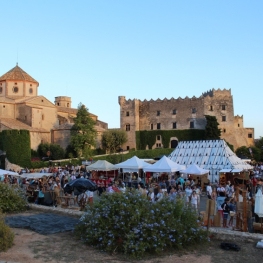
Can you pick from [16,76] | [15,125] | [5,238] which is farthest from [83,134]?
[5,238]

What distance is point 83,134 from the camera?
144 feet

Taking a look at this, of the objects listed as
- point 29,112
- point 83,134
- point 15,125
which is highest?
point 29,112

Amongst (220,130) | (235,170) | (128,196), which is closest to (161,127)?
(220,130)

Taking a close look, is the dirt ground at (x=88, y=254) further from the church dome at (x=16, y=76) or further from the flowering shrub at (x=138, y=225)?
the church dome at (x=16, y=76)

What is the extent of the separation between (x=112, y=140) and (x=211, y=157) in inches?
1059

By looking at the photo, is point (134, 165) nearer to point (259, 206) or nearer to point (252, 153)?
point (259, 206)

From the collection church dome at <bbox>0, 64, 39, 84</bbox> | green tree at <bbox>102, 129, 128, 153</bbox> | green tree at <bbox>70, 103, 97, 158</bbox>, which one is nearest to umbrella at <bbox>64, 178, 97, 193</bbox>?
green tree at <bbox>70, 103, 97, 158</bbox>

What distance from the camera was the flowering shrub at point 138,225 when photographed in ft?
27.5

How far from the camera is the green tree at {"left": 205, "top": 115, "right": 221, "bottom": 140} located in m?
51.8

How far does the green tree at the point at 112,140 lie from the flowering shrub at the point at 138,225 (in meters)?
39.2

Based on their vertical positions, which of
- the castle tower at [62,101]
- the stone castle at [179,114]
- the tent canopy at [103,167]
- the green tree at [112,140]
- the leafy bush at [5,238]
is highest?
the castle tower at [62,101]

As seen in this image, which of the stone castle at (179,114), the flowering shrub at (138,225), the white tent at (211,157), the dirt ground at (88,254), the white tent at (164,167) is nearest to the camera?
the dirt ground at (88,254)

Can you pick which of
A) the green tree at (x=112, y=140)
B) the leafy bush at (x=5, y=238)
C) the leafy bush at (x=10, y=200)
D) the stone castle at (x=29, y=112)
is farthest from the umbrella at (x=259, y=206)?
the green tree at (x=112, y=140)

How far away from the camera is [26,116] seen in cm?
4519
